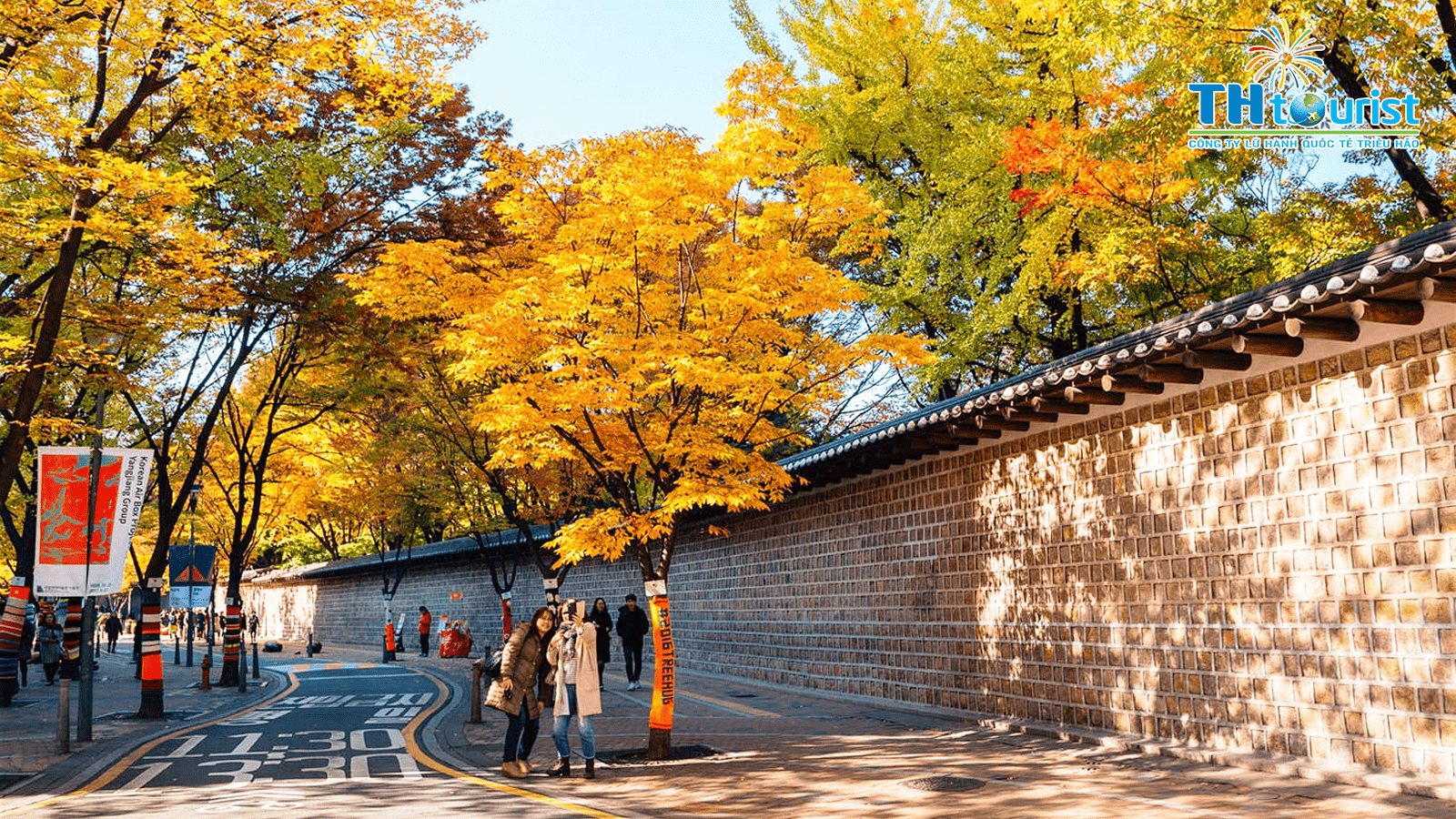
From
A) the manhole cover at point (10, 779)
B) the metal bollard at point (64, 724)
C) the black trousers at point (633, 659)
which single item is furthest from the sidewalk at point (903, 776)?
the black trousers at point (633, 659)

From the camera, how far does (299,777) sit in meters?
11.0

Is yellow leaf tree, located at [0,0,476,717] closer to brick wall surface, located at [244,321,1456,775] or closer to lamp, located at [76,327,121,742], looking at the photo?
lamp, located at [76,327,121,742]

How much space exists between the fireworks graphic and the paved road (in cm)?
1177

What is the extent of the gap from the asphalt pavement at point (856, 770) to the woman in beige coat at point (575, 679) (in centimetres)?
30

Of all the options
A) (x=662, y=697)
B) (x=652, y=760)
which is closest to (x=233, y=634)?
(x=652, y=760)

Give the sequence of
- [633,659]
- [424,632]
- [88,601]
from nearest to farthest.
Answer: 1. [88,601]
2. [633,659]
3. [424,632]

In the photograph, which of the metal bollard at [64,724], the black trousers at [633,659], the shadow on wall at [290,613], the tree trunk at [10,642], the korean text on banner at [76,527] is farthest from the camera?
the shadow on wall at [290,613]

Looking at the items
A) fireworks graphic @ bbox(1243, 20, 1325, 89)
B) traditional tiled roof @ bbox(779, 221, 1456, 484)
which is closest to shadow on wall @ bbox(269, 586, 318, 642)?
traditional tiled roof @ bbox(779, 221, 1456, 484)

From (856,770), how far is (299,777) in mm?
5625

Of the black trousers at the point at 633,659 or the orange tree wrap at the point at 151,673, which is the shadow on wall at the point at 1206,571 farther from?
the orange tree wrap at the point at 151,673

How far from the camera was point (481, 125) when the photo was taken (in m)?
21.4

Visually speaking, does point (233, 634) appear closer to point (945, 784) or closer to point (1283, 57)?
point (945, 784)

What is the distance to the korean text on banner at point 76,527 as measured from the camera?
13555 millimetres

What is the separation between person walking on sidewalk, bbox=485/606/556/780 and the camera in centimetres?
1116
